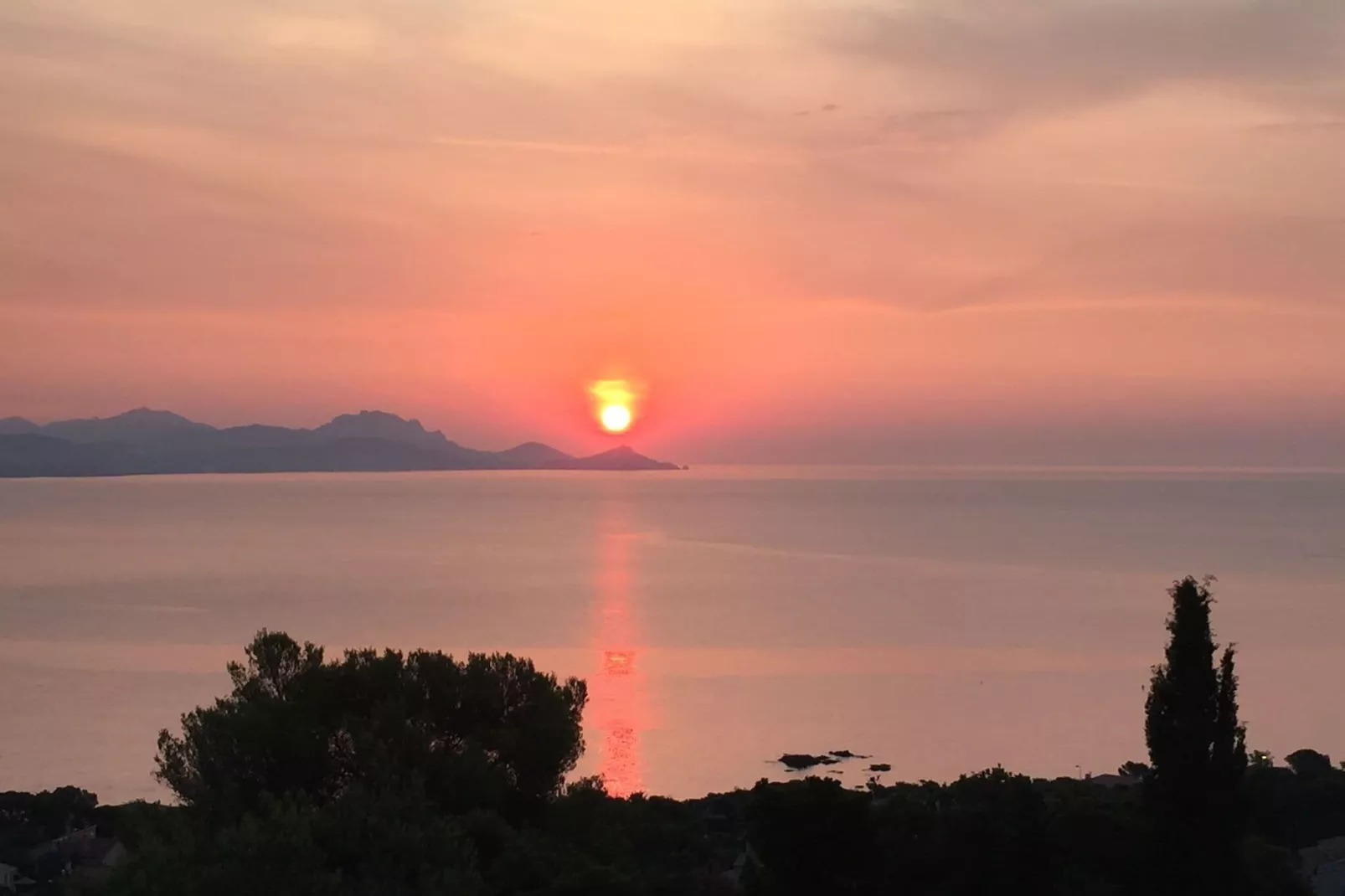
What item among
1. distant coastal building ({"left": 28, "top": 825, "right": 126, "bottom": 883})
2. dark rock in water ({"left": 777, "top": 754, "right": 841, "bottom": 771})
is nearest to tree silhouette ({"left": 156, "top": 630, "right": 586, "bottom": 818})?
distant coastal building ({"left": 28, "top": 825, "right": 126, "bottom": 883})

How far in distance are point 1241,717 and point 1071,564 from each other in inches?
2115

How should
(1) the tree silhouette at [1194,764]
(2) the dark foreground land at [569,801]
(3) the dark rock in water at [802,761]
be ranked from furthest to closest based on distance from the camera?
(3) the dark rock in water at [802,761], (1) the tree silhouette at [1194,764], (2) the dark foreground land at [569,801]

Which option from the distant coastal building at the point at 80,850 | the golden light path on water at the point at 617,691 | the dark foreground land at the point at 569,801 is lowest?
the distant coastal building at the point at 80,850

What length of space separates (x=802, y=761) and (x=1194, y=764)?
24.7 meters

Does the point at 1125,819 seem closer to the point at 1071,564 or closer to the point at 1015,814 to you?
the point at 1015,814

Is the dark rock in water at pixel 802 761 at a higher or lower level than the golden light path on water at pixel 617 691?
lower

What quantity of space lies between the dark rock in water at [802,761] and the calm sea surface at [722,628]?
63 cm

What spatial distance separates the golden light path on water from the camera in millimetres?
37375

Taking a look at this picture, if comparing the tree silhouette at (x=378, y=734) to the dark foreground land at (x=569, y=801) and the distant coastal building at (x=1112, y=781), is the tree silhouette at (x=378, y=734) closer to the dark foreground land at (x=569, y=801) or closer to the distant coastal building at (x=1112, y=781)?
the dark foreground land at (x=569, y=801)

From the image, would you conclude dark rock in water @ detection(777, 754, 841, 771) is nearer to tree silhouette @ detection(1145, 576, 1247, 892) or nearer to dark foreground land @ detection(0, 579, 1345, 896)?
dark foreground land @ detection(0, 579, 1345, 896)

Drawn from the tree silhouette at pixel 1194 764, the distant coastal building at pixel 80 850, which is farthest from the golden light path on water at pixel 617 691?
the tree silhouette at pixel 1194 764

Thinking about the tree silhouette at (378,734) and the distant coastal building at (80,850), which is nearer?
the tree silhouette at (378,734)

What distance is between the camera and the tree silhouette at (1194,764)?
Result: 14430mm

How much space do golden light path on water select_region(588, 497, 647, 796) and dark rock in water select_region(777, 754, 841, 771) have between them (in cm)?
418
